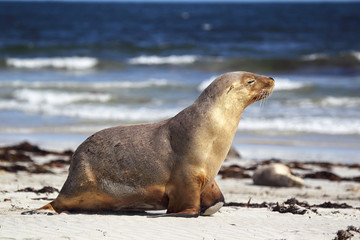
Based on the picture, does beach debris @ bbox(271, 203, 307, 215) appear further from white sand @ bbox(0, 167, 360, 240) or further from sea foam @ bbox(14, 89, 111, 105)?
sea foam @ bbox(14, 89, 111, 105)

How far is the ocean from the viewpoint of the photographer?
14203 millimetres

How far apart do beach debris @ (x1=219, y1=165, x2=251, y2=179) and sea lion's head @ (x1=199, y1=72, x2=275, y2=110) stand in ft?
13.1

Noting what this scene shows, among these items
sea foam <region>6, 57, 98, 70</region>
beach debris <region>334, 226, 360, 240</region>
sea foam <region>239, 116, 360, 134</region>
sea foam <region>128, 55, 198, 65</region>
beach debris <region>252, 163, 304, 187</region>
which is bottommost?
beach debris <region>334, 226, 360, 240</region>

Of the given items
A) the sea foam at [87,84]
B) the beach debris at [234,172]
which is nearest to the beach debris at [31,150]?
the beach debris at [234,172]

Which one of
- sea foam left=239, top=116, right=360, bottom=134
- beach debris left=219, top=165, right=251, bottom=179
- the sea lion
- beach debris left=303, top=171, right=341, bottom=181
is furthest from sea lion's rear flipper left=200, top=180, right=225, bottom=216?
sea foam left=239, top=116, right=360, bottom=134

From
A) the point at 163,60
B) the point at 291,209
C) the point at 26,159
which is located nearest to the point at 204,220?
the point at 291,209

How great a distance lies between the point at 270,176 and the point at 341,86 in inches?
571

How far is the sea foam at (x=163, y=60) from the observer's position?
3162cm

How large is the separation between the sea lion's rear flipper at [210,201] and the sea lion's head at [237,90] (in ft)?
2.64

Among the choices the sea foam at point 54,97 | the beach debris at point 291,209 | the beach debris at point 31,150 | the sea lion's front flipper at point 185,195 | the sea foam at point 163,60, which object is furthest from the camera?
the sea foam at point 163,60

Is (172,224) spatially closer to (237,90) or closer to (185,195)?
(185,195)

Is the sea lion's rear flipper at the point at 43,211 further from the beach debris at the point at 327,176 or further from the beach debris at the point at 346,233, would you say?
the beach debris at the point at 327,176

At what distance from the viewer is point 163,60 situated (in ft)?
106

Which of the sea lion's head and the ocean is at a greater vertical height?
the ocean
